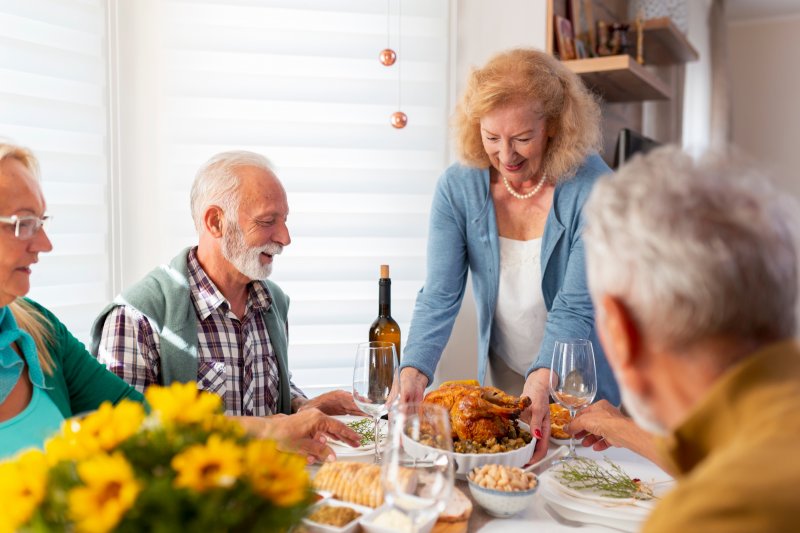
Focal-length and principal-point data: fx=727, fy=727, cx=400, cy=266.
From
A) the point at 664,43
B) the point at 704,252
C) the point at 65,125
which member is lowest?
the point at 704,252

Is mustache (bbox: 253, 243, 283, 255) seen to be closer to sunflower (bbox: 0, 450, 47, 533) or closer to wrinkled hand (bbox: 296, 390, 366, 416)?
wrinkled hand (bbox: 296, 390, 366, 416)

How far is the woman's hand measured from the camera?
5.28 feet

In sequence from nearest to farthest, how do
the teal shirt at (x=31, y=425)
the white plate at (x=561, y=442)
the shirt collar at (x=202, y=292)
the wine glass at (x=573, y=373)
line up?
1. the teal shirt at (x=31, y=425)
2. the wine glass at (x=573, y=373)
3. the white plate at (x=561, y=442)
4. the shirt collar at (x=202, y=292)

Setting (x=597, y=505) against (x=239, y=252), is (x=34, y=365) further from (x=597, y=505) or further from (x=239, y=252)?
A: (x=597, y=505)

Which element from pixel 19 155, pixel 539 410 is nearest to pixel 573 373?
pixel 539 410

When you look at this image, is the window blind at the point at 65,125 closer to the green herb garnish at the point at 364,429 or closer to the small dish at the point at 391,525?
the green herb garnish at the point at 364,429

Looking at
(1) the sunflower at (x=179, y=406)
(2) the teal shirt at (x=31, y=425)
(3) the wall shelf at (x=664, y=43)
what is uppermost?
(3) the wall shelf at (x=664, y=43)

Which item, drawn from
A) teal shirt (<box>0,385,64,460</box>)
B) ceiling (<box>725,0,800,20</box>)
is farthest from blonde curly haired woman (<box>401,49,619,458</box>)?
ceiling (<box>725,0,800,20</box>)

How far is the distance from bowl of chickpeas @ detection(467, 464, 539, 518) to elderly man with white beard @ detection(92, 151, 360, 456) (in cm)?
73

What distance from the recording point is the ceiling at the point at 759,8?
6598mm

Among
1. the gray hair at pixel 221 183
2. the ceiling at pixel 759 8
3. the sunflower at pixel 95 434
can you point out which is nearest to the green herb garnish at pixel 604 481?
the sunflower at pixel 95 434

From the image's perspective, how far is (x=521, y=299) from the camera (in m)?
2.27

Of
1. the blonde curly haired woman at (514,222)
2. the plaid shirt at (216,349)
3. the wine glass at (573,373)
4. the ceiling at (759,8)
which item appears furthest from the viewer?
the ceiling at (759,8)

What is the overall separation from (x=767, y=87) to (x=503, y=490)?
7183mm
